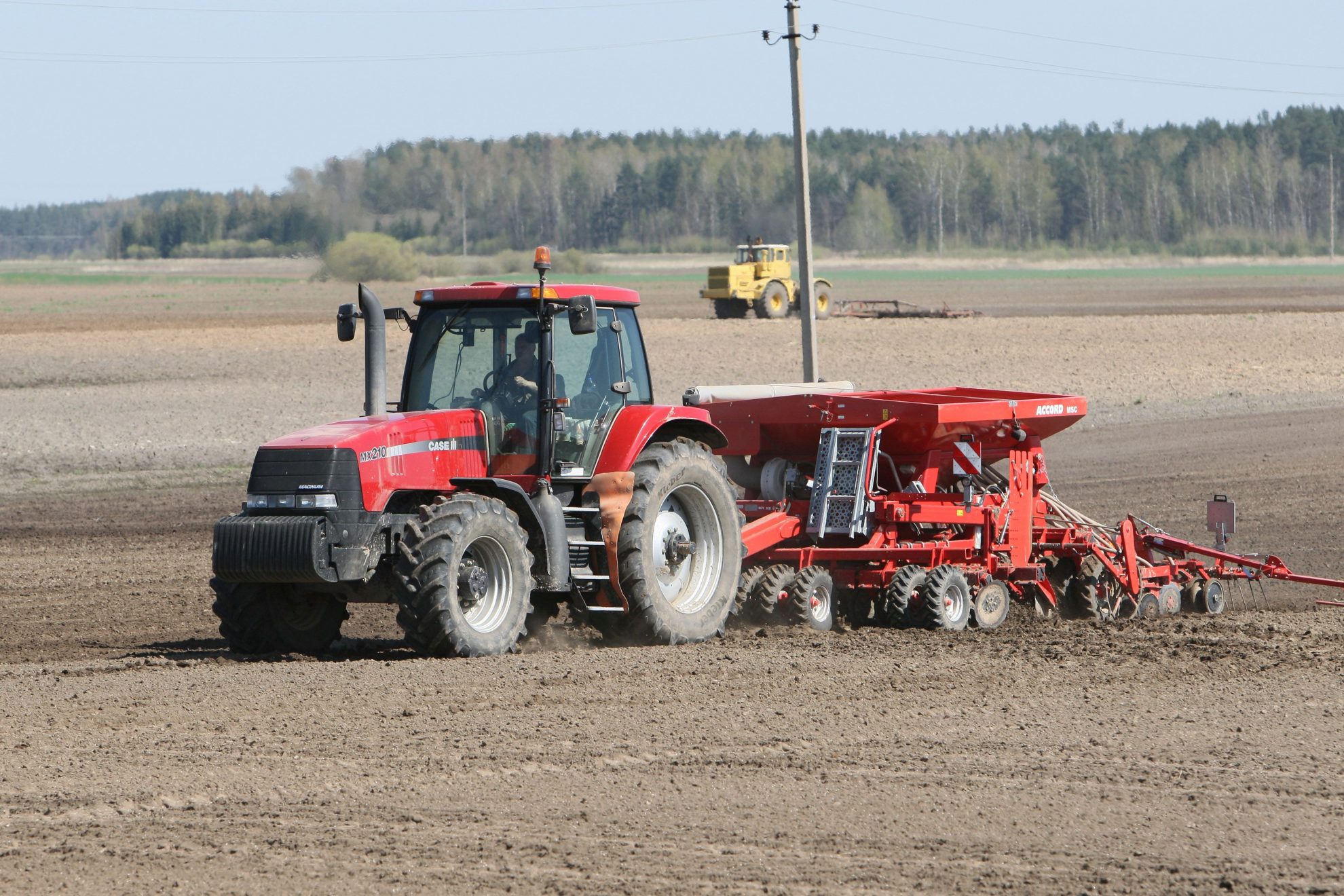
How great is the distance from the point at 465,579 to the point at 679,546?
1670mm

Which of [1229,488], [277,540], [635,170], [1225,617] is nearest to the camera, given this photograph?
[277,540]

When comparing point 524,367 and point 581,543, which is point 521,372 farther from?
point 581,543

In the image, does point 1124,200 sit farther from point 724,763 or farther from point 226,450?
point 724,763

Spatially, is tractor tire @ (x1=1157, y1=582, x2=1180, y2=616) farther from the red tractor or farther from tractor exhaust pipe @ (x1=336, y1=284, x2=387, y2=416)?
tractor exhaust pipe @ (x1=336, y1=284, x2=387, y2=416)

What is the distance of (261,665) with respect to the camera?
9.23 m

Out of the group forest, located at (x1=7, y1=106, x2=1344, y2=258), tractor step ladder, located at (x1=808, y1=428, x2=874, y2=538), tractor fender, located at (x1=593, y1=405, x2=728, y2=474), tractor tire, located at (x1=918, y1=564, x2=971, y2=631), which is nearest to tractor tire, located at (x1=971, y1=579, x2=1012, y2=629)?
tractor tire, located at (x1=918, y1=564, x2=971, y2=631)

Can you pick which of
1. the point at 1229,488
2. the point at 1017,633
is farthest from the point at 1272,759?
the point at 1229,488

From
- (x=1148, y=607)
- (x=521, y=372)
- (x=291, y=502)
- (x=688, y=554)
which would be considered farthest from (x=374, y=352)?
(x=1148, y=607)

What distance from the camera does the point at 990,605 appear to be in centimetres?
1155

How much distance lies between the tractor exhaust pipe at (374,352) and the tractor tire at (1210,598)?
653 centimetres

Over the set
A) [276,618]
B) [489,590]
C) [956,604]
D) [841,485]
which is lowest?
[956,604]

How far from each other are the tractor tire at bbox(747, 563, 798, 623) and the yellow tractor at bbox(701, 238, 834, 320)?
106 ft

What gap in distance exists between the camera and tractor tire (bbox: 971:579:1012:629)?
1145 centimetres

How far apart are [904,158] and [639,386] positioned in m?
122
